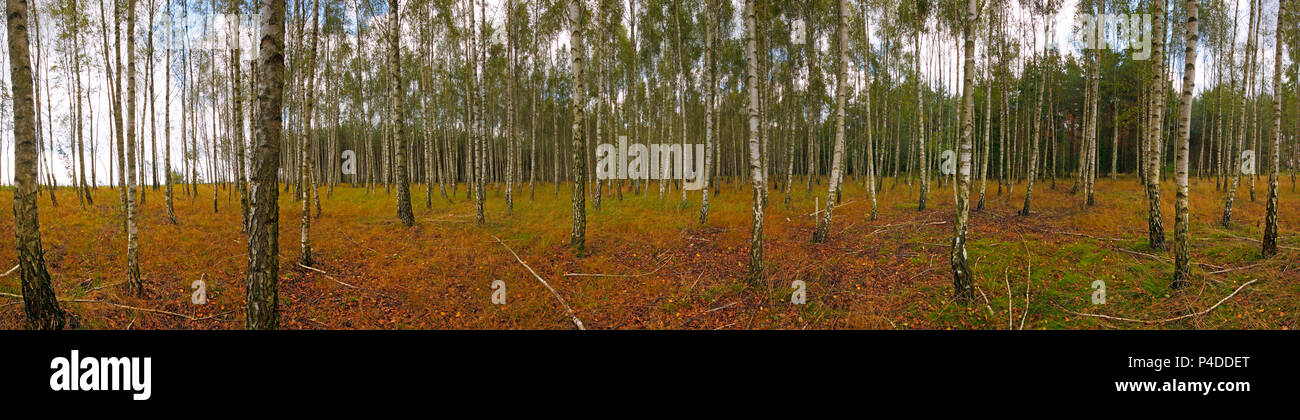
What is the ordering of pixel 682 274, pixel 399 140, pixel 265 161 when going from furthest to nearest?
pixel 399 140, pixel 682 274, pixel 265 161

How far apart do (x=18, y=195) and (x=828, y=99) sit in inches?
1255

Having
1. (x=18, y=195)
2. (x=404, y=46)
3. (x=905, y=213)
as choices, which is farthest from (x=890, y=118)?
(x=18, y=195)

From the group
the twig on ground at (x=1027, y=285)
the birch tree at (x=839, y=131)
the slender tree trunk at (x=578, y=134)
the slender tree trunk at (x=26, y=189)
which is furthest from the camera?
the birch tree at (x=839, y=131)

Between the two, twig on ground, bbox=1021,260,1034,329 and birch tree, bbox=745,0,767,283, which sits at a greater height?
birch tree, bbox=745,0,767,283

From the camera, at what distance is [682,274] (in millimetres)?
8438

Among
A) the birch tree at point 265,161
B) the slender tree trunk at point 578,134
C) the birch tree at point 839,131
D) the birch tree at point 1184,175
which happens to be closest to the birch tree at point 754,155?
the birch tree at point 839,131

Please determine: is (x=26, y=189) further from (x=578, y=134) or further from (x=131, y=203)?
(x=578, y=134)

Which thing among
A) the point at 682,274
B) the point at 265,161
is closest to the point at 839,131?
the point at 682,274

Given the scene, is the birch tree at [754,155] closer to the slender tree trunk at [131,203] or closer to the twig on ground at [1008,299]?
the twig on ground at [1008,299]

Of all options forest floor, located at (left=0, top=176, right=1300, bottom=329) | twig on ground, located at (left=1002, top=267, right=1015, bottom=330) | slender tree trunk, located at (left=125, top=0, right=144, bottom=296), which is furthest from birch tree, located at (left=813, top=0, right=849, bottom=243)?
slender tree trunk, located at (left=125, top=0, right=144, bottom=296)

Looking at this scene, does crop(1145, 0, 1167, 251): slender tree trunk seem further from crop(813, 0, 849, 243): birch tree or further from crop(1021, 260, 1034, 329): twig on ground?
crop(813, 0, 849, 243): birch tree

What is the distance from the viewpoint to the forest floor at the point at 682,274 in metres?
6.39

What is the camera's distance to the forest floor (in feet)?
21.0
